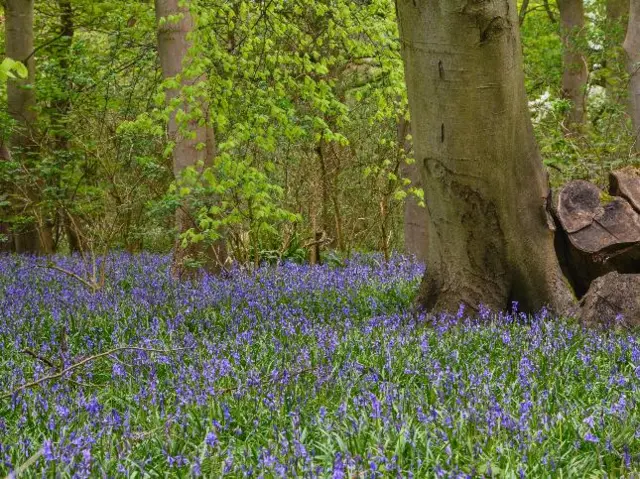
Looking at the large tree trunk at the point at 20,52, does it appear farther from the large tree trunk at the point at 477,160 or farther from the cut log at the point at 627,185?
the cut log at the point at 627,185

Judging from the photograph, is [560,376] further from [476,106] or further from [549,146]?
[549,146]

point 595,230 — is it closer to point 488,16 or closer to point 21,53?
point 488,16

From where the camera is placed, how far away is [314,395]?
4141mm

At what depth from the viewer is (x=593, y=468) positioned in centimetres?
328

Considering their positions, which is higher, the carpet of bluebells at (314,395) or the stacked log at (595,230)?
the stacked log at (595,230)

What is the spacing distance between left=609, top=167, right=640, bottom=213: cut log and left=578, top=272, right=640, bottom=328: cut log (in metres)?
1.06

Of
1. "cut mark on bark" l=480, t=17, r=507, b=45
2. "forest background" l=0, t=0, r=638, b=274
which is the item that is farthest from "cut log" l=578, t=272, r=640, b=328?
"forest background" l=0, t=0, r=638, b=274

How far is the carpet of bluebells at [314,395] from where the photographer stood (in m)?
3.24

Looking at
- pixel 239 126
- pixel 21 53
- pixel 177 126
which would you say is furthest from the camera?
pixel 21 53

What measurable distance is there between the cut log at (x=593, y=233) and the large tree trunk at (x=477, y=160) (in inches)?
15.5

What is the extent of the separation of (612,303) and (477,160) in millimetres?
1600

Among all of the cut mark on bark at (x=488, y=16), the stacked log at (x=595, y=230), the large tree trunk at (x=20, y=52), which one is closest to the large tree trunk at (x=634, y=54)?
the stacked log at (x=595, y=230)

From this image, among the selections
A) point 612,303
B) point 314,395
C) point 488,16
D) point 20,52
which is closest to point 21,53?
point 20,52

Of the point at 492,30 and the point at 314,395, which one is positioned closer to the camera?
the point at 314,395
